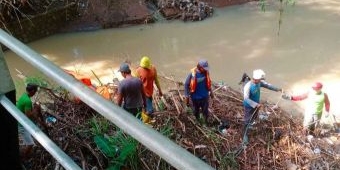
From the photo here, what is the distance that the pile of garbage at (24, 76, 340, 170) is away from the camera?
4969mm

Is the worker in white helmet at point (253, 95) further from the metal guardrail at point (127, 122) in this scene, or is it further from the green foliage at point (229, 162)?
the metal guardrail at point (127, 122)

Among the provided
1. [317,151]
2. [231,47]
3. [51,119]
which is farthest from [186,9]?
[51,119]

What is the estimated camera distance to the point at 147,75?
661cm

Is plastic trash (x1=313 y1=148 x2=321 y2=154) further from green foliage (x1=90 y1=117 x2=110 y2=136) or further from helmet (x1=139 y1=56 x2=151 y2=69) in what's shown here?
green foliage (x1=90 y1=117 x2=110 y2=136)

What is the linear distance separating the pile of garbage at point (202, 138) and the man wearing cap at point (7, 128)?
298 cm

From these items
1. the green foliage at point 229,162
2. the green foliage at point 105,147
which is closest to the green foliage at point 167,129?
the green foliage at point 229,162

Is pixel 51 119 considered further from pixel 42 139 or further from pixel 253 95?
pixel 42 139

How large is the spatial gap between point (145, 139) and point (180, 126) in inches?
218

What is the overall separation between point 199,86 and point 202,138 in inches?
31.4

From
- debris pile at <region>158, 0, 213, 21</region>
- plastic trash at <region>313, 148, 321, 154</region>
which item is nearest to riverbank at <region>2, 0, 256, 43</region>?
debris pile at <region>158, 0, 213, 21</region>

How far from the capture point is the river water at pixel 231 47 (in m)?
10.9

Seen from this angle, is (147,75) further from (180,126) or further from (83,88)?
(83,88)

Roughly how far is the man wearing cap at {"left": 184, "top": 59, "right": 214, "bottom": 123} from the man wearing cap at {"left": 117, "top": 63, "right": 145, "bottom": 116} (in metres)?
0.80

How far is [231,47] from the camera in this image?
490 inches
